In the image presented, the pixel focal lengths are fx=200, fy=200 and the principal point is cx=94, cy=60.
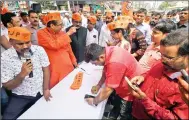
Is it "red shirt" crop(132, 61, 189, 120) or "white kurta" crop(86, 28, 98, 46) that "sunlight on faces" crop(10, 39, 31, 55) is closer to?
"red shirt" crop(132, 61, 189, 120)

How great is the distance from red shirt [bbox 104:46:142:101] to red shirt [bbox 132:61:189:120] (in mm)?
187

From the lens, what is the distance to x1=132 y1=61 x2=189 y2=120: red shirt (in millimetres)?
926

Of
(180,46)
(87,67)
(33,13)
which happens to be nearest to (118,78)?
(180,46)

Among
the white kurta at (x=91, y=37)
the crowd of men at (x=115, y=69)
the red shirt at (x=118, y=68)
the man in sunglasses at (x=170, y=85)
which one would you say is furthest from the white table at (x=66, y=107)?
the white kurta at (x=91, y=37)

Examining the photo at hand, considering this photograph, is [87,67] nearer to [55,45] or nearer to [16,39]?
[55,45]

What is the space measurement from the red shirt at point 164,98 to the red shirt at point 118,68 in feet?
0.62

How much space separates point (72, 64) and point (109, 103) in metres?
0.77

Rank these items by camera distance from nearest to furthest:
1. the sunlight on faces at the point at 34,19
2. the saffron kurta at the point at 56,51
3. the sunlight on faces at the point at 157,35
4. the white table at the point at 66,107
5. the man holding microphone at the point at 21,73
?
the white table at the point at 66,107 < the man holding microphone at the point at 21,73 < the sunlight on faces at the point at 157,35 < the saffron kurta at the point at 56,51 < the sunlight on faces at the point at 34,19

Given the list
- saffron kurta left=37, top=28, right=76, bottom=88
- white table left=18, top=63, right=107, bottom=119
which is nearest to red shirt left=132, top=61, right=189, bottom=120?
white table left=18, top=63, right=107, bottom=119

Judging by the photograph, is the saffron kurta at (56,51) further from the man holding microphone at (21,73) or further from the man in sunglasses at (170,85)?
the man in sunglasses at (170,85)

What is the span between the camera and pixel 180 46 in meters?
0.94

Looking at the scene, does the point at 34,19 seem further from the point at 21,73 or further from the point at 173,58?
the point at 173,58

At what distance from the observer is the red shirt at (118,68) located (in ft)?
4.00

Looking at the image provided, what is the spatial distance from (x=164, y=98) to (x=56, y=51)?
4.18ft
